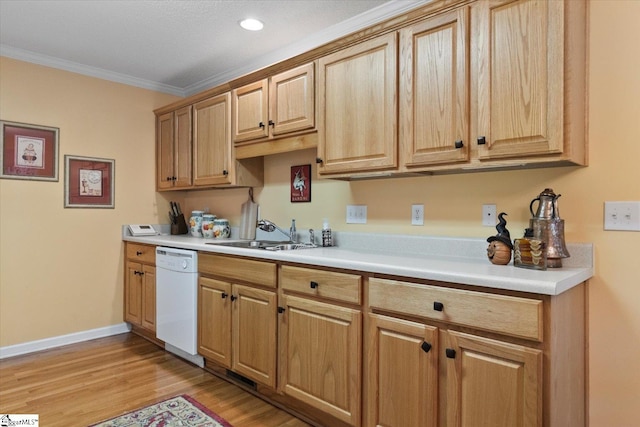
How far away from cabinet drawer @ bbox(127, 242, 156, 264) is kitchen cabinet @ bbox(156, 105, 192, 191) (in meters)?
0.61

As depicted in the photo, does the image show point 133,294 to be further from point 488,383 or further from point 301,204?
Answer: point 488,383

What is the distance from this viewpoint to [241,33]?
110 inches

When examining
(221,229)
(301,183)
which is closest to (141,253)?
(221,229)

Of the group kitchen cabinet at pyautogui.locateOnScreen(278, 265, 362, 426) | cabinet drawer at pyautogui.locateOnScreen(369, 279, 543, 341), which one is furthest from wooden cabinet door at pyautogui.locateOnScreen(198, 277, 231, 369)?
cabinet drawer at pyautogui.locateOnScreen(369, 279, 543, 341)

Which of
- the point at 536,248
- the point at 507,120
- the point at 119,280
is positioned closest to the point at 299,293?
the point at 536,248

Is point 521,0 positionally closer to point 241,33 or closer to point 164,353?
point 241,33

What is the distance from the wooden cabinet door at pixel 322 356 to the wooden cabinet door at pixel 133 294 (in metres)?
1.85

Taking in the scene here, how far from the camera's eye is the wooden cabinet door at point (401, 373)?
156cm

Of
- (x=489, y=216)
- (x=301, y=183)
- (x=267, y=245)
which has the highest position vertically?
(x=301, y=183)

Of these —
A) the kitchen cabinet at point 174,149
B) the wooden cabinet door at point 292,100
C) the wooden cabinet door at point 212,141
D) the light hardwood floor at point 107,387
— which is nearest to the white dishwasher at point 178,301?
the light hardwood floor at point 107,387

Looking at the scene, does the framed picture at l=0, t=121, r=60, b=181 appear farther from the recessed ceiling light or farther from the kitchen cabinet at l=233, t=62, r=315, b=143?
the recessed ceiling light

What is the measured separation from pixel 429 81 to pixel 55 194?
3.11 m

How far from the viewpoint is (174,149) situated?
3.65 metres

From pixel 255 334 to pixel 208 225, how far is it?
4.79ft
